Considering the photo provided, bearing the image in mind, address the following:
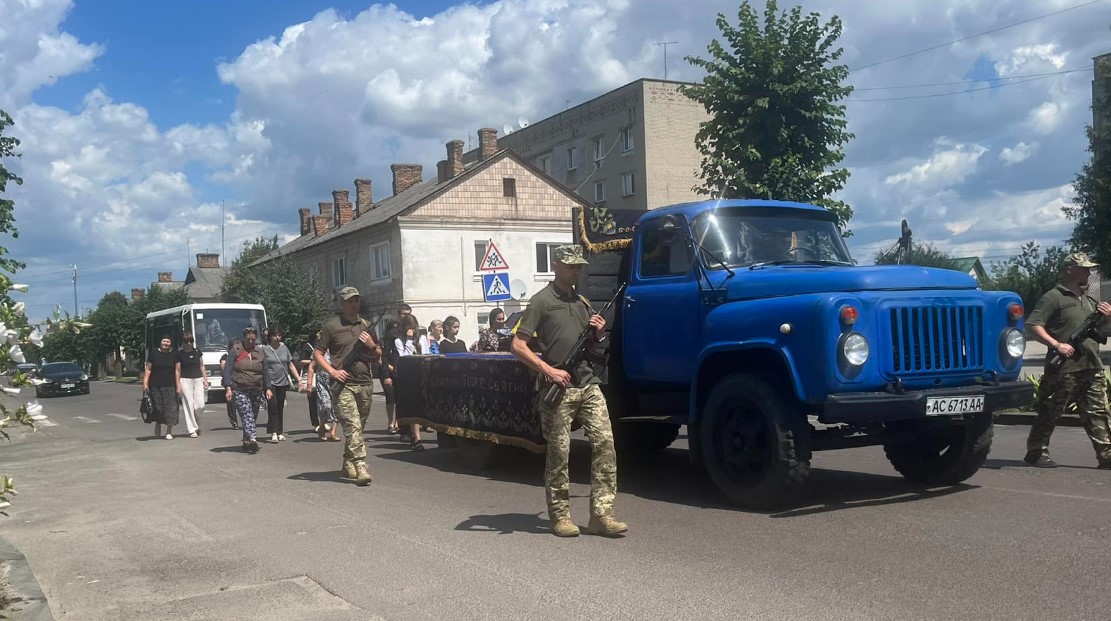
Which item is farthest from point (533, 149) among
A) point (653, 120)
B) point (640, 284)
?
point (640, 284)

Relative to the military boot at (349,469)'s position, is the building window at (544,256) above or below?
above

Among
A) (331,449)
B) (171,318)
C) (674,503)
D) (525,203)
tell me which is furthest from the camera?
(525,203)

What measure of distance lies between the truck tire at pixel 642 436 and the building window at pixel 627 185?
42849 millimetres

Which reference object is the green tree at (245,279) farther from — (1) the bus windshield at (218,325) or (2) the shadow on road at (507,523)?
(2) the shadow on road at (507,523)

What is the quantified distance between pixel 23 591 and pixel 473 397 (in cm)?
507

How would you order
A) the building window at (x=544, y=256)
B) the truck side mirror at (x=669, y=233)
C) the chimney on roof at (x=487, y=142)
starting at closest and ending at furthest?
the truck side mirror at (x=669, y=233) → the building window at (x=544, y=256) → the chimney on roof at (x=487, y=142)

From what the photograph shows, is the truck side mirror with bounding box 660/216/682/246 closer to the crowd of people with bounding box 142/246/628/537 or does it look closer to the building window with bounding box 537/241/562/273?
the crowd of people with bounding box 142/246/628/537

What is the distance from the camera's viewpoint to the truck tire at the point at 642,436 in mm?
9773

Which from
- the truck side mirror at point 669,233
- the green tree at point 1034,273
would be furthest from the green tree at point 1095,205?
the truck side mirror at point 669,233

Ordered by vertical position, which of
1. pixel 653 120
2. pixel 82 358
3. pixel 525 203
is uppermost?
pixel 653 120

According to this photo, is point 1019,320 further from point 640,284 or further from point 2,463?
point 2,463

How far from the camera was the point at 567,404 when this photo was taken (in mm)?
6863

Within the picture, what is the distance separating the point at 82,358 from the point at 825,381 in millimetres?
74216

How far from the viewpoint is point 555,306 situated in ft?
23.2
